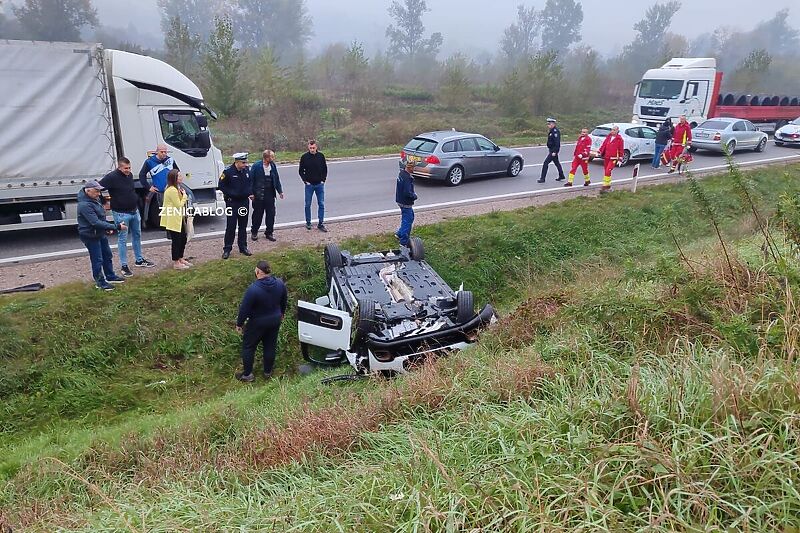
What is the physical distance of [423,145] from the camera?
46.6 feet

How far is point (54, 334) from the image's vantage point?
6.43 metres

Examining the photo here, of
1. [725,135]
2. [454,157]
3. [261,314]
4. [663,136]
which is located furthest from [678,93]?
[261,314]

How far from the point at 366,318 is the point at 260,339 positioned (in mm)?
1504

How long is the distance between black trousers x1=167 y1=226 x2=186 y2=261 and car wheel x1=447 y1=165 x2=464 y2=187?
7.88 metres

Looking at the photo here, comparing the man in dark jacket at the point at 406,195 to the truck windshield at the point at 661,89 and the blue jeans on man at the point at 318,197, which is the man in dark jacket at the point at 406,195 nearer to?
the blue jeans on man at the point at 318,197

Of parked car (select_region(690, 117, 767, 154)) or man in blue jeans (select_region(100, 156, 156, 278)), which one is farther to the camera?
parked car (select_region(690, 117, 767, 154))

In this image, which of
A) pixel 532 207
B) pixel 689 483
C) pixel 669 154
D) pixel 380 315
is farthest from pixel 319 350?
pixel 669 154

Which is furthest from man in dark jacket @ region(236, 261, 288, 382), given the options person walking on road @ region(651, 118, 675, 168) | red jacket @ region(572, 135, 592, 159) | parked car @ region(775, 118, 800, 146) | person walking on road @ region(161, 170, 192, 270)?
parked car @ region(775, 118, 800, 146)

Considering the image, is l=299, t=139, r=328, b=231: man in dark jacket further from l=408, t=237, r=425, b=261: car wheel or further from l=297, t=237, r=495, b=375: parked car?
l=297, t=237, r=495, b=375: parked car

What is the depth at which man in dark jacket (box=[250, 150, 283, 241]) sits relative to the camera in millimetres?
8711

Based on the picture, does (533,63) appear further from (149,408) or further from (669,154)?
(149,408)

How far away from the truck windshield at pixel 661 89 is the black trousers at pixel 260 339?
23.2m

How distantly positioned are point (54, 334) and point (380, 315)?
4.13 m

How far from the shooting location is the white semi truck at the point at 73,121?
832cm
